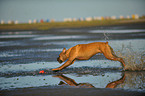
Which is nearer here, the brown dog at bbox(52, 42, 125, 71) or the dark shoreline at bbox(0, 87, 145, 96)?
the dark shoreline at bbox(0, 87, 145, 96)

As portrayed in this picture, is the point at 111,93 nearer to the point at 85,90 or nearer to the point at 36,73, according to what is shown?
the point at 85,90

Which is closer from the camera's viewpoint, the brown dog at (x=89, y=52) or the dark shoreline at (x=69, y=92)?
the dark shoreline at (x=69, y=92)

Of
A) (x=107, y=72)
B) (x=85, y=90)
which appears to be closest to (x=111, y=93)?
(x=85, y=90)

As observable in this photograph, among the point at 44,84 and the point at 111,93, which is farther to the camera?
the point at 44,84

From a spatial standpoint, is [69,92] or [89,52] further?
[89,52]

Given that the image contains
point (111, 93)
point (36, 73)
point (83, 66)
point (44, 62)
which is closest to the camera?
point (111, 93)

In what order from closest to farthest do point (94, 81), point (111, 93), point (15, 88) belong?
point (111, 93)
point (15, 88)
point (94, 81)

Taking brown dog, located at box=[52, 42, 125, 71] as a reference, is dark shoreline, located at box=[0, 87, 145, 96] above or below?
below

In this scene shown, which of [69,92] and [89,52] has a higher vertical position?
[89,52]

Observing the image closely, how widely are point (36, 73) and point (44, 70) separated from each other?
539 mm

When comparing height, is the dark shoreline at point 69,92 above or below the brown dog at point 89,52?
below

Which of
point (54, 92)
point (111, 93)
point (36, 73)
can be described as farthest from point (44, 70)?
point (111, 93)

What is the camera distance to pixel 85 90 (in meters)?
8.22

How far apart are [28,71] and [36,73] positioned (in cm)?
54
